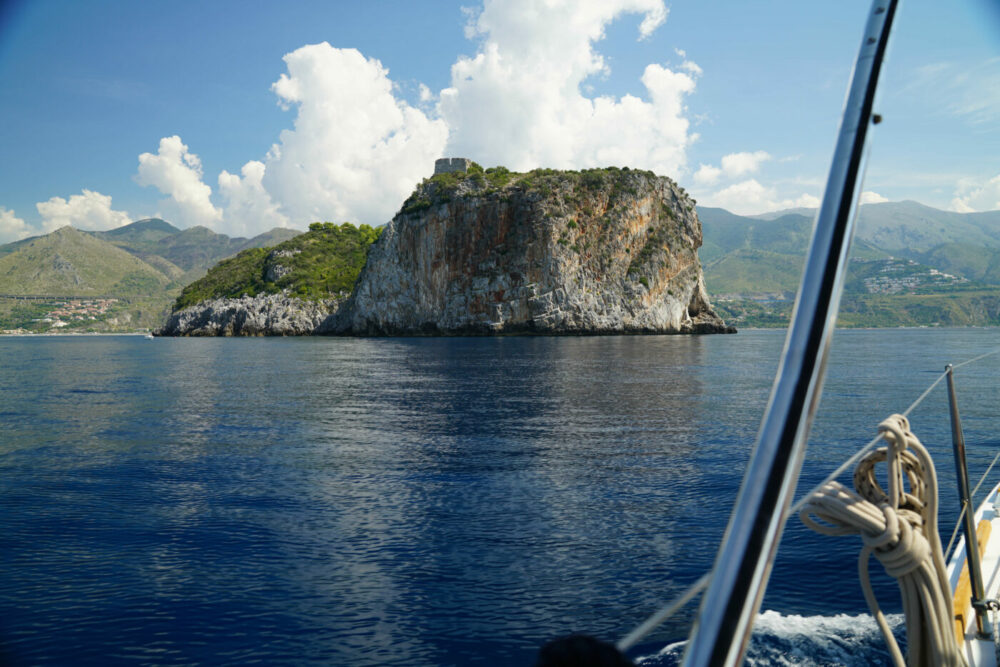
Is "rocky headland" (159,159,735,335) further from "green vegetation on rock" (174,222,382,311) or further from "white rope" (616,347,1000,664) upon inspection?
"white rope" (616,347,1000,664)

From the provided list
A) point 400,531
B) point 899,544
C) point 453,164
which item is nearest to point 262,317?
point 453,164

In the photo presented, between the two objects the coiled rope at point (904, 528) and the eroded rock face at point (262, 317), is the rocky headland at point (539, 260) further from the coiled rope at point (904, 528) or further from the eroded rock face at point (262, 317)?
the coiled rope at point (904, 528)

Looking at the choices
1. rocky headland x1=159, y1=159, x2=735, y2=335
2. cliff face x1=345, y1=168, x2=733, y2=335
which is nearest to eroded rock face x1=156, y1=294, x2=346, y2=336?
rocky headland x1=159, y1=159, x2=735, y2=335

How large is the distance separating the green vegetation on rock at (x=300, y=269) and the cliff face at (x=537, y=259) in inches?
1010

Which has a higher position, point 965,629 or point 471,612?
point 965,629

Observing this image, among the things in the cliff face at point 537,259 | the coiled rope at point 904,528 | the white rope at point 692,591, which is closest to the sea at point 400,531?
the coiled rope at point 904,528

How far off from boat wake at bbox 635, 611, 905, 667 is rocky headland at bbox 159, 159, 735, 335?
109 metres

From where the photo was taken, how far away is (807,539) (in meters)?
12.1

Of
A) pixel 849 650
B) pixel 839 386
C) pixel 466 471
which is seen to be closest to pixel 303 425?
pixel 466 471

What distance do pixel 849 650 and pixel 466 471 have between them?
433 inches

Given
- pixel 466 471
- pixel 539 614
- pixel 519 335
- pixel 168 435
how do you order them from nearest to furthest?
1. pixel 539 614
2. pixel 466 471
3. pixel 168 435
4. pixel 519 335

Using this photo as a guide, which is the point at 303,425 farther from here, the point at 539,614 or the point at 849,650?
the point at 849,650

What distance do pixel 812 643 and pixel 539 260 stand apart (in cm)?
11164

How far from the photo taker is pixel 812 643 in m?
8.23
